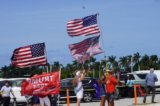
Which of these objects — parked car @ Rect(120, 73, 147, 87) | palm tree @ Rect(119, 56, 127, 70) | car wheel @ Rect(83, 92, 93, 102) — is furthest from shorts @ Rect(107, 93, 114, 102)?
palm tree @ Rect(119, 56, 127, 70)

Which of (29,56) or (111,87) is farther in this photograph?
(29,56)

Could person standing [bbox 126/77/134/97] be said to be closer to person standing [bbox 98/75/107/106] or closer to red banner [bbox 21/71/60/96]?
person standing [bbox 98/75/107/106]

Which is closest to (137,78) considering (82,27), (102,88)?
(82,27)

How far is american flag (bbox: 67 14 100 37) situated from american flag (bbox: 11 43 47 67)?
6.88 feet

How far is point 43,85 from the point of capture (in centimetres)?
1611

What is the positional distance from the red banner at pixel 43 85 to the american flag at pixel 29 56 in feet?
3.22

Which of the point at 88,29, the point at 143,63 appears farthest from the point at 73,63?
the point at 88,29

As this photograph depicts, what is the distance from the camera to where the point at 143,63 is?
144 m

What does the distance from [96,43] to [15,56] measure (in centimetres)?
335

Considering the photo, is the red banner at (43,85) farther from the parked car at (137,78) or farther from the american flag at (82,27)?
the parked car at (137,78)

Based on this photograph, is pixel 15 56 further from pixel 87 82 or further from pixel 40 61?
pixel 87 82

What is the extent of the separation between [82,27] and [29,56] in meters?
2.97

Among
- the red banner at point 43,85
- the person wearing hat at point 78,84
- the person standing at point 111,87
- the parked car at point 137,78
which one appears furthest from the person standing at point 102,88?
the parked car at point 137,78

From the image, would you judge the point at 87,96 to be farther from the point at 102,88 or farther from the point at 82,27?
the point at 102,88
